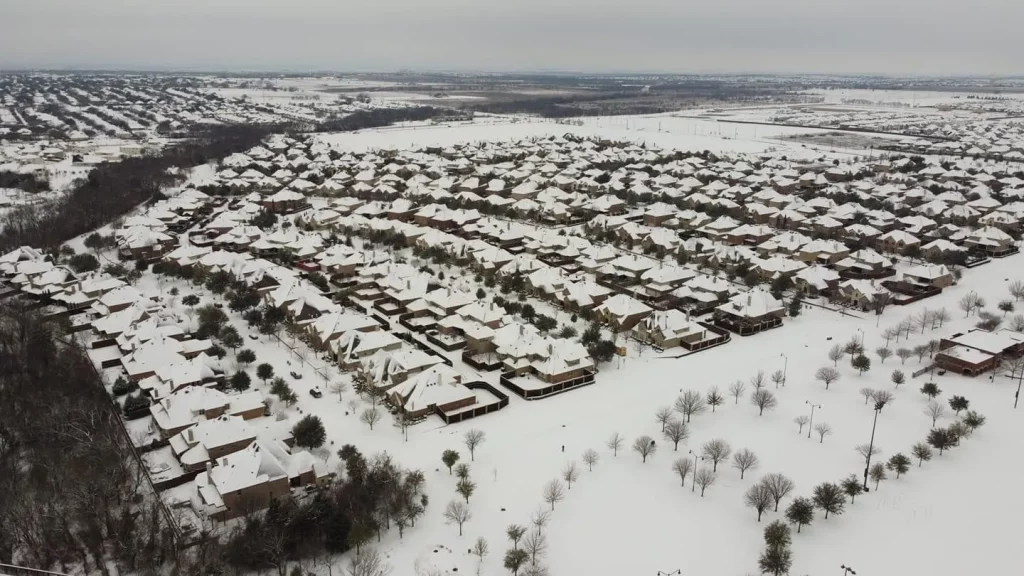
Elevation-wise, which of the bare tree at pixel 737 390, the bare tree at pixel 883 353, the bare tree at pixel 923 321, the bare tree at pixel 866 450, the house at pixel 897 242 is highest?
the house at pixel 897 242

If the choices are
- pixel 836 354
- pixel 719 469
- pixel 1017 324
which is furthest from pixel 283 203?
pixel 1017 324

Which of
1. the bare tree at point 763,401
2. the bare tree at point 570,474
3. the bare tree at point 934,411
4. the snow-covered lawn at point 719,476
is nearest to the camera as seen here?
the snow-covered lawn at point 719,476

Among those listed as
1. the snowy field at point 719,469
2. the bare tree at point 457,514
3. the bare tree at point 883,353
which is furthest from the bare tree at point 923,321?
the bare tree at point 457,514

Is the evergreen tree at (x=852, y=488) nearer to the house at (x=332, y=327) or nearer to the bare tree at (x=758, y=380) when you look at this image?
the bare tree at (x=758, y=380)

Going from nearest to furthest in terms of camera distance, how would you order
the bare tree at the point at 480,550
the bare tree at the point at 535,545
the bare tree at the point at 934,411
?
the bare tree at the point at 535,545, the bare tree at the point at 480,550, the bare tree at the point at 934,411

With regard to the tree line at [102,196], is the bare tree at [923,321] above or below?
below

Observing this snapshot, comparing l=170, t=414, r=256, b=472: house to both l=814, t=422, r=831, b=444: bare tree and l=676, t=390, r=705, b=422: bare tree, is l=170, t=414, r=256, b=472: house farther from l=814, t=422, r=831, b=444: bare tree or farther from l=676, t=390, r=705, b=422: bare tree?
l=814, t=422, r=831, b=444: bare tree

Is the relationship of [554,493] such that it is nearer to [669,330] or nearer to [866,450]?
[866,450]
